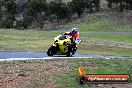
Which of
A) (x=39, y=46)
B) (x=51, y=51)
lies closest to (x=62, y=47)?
(x=51, y=51)

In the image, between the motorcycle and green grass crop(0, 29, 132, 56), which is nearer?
the motorcycle

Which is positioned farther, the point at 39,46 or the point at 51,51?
the point at 39,46

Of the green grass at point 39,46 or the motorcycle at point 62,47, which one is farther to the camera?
the green grass at point 39,46

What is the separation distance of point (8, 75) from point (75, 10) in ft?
197

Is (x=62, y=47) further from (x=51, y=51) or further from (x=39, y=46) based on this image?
(x=39, y=46)

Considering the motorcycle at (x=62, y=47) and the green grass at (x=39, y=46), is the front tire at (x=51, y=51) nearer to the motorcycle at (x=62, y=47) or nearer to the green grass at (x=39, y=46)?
the motorcycle at (x=62, y=47)

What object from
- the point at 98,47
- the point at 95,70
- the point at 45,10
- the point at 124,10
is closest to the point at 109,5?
the point at 124,10

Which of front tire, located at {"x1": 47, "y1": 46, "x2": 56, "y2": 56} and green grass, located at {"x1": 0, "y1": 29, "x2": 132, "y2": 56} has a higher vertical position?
front tire, located at {"x1": 47, "y1": 46, "x2": 56, "y2": 56}

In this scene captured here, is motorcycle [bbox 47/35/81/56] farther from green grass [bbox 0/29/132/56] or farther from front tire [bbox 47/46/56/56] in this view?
green grass [bbox 0/29/132/56]

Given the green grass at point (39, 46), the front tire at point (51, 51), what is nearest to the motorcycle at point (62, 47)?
the front tire at point (51, 51)

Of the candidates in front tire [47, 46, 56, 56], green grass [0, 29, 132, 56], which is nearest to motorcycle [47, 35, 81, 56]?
front tire [47, 46, 56, 56]

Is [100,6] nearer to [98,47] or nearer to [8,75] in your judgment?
[98,47]

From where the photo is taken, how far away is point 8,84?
39.8 feet

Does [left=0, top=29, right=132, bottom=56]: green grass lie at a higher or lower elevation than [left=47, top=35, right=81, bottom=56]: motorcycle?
lower
